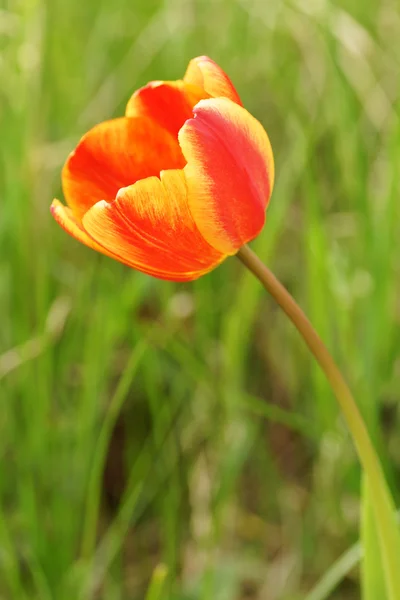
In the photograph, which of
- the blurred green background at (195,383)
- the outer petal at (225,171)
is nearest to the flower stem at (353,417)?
the outer petal at (225,171)

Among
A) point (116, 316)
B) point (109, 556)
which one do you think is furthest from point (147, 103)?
point (109, 556)

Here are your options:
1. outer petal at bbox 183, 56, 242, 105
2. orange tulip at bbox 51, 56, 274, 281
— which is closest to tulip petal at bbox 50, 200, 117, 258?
orange tulip at bbox 51, 56, 274, 281

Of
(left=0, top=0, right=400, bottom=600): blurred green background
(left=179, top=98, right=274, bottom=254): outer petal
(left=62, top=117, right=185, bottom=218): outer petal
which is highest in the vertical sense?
(left=62, top=117, right=185, bottom=218): outer petal

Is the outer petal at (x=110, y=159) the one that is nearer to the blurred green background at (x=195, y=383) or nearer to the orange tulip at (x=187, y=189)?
the orange tulip at (x=187, y=189)

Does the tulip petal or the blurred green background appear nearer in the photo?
the tulip petal

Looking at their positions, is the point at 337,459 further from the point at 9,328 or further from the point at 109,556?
the point at 9,328

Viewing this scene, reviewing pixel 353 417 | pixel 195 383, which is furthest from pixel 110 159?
pixel 195 383

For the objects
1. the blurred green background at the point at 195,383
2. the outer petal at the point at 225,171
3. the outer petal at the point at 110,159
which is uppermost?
the outer petal at the point at 110,159

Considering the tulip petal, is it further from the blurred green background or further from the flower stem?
the blurred green background

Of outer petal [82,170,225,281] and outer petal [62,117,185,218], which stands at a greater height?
outer petal [62,117,185,218]
